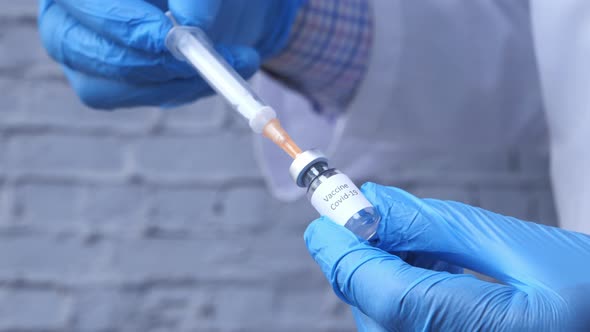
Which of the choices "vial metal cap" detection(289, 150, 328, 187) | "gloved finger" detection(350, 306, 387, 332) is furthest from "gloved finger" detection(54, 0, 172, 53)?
"gloved finger" detection(350, 306, 387, 332)

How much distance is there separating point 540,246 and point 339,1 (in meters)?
0.53

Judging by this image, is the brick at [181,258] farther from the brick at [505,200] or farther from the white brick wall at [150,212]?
the brick at [505,200]

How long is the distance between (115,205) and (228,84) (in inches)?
22.5

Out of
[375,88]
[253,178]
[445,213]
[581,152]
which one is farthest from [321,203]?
[253,178]

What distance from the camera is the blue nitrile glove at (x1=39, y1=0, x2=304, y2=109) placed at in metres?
0.61

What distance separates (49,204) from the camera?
3.45ft

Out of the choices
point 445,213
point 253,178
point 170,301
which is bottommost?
point 170,301

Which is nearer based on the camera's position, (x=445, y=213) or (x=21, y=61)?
(x=445, y=213)

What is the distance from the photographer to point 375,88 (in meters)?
0.82

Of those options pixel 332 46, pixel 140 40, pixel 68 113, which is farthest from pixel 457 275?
pixel 68 113

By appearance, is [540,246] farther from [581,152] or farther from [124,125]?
[124,125]

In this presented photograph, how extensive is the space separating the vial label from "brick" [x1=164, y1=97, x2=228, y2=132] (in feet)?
2.02

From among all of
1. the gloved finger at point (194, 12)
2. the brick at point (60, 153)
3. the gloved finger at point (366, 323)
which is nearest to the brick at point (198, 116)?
the brick at point (60, 153)

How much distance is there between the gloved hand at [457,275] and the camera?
365 millimetres
